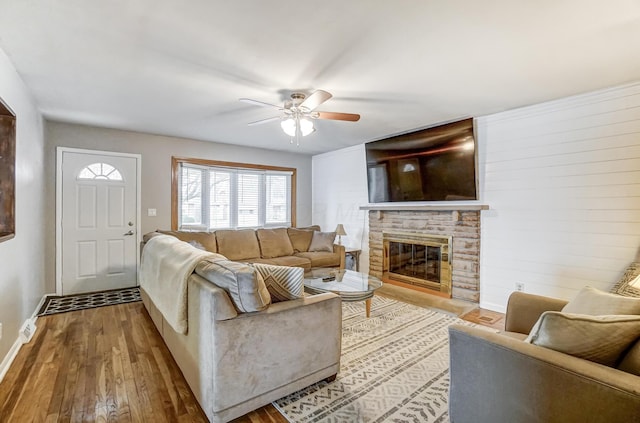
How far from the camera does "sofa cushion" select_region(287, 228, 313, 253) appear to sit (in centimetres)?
504

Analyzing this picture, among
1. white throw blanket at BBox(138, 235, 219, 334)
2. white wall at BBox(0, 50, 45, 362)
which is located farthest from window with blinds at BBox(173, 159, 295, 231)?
white throw blanket at BBox(138, 235, 219, 334)

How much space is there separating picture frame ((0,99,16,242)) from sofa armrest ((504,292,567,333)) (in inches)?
142

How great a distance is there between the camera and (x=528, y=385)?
123 centimetres

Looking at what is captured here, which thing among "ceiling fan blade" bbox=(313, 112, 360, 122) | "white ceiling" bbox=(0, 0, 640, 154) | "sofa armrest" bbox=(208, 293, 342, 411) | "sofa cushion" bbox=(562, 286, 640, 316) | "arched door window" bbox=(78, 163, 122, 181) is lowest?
"sofa armrest" bbox=(208, 293, 342, 411)

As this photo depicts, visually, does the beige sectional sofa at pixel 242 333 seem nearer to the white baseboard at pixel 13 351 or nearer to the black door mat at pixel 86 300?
the white baseboard at pixel 13 351

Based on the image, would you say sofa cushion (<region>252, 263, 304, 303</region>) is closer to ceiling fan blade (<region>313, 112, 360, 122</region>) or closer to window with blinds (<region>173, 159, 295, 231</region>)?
ceiling fan blade (<region>313, 112, 360, 122</region>)

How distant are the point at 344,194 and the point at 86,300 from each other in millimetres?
4172

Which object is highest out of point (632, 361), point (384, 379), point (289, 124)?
point (289, 124)

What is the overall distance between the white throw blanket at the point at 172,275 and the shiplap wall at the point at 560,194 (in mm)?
3294

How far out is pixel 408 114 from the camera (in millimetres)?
3658

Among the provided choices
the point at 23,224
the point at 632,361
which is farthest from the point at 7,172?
the point at 632,361

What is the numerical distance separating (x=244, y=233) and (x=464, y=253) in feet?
10.3

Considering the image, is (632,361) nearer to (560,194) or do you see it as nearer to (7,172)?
(560,194)

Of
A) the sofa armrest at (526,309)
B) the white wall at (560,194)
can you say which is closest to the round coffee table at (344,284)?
the sofa armrest at (526,309)
